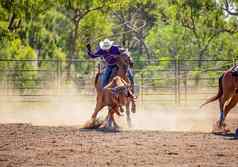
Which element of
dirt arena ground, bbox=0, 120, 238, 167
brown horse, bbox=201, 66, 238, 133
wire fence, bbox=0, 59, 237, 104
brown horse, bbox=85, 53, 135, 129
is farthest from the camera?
wire fence, bbox=0, 59, 237, 104

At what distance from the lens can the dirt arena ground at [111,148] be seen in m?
8.65

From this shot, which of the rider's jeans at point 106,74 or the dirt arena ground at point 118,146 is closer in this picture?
the dirt arena ground at point 118,146

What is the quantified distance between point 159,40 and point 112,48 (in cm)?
2356

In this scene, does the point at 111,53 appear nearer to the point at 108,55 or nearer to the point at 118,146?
the point at 108,55

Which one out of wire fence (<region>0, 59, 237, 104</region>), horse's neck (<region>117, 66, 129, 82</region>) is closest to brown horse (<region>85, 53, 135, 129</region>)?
horse's neck (<region>117, 66, 129, 82</region>)

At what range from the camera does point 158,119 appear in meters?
17.0

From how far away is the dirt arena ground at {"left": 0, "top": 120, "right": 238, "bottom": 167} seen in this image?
8648 mm

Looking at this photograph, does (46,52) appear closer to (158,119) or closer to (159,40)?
(159,40)

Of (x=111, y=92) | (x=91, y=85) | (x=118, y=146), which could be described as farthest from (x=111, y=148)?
(x=91, y=85)

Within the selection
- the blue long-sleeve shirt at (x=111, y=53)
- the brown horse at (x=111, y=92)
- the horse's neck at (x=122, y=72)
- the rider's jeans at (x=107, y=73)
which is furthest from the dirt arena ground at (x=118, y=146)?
the blue long-sleeve shirt at (x=111, y=53)

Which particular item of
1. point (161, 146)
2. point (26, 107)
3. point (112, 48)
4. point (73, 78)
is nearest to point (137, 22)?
point (73, 78)

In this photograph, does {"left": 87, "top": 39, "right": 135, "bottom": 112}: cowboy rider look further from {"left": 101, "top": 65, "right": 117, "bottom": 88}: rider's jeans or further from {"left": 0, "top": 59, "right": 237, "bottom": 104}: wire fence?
{"left": 0, "top": 59, "right": 237, "bottom": 104}: wire fence

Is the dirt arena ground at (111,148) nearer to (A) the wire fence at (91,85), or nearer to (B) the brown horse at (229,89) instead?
(B) the brown horse at (229,89)

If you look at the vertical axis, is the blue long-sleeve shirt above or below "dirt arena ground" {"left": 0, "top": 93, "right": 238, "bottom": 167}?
above
